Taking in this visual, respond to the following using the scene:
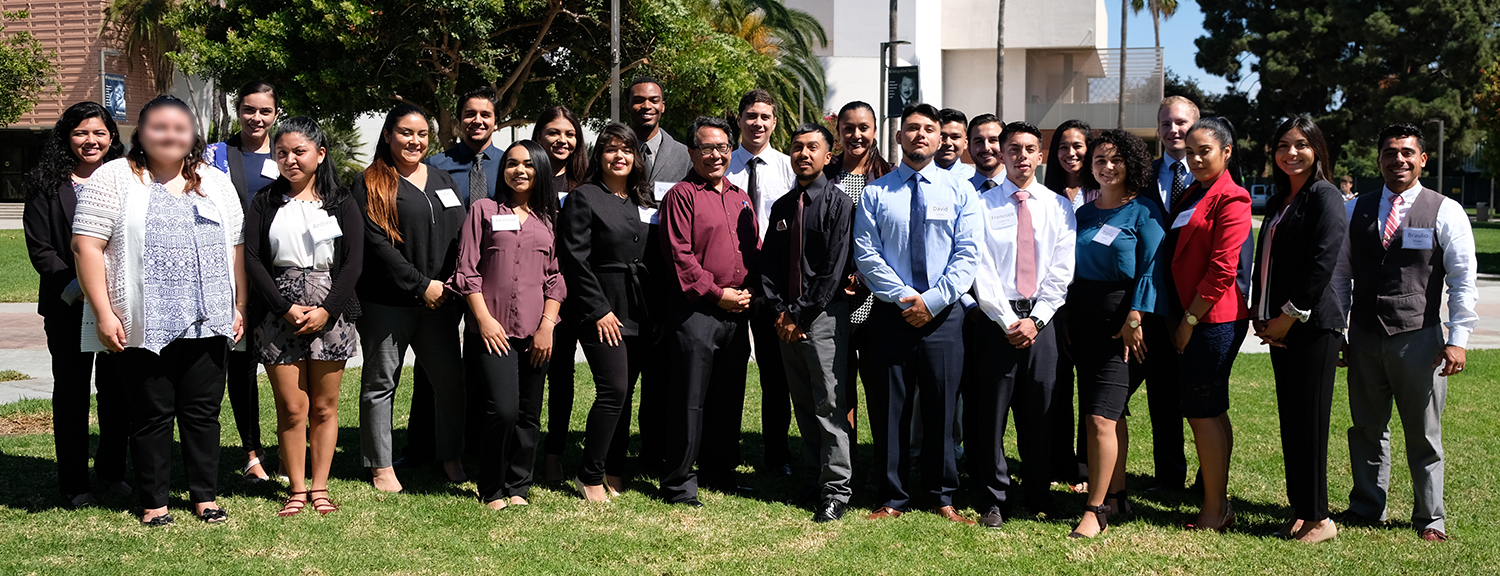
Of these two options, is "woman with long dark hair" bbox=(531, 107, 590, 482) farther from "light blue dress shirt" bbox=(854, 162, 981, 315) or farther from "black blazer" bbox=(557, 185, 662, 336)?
"light blue dress shirt" bbox=(854, 162, 981, 315)

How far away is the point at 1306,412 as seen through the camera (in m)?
5.02

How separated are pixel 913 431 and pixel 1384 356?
2429 millimetres

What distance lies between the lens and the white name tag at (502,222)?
5.38 meters

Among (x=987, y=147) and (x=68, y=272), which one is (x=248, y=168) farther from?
(x=987, y=147)

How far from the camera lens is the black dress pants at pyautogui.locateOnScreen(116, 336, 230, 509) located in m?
4.97

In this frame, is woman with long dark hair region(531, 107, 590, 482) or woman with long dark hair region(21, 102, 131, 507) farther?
woman with long dark hair region(531, 107, 590, 482)

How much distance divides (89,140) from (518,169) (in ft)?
6.75

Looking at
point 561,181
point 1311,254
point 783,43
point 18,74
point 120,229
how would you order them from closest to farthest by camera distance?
point 120,229, point 1311,254, point 561,181, point 18,74, point 783,43

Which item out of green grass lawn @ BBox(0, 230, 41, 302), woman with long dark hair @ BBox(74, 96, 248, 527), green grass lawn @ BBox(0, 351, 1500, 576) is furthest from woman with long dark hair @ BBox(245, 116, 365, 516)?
green grass lawn @ BBox(0, 230, 41, 302)

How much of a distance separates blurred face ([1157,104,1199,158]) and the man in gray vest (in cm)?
99

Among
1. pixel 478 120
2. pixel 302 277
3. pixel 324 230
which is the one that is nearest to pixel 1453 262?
pixel 478 120

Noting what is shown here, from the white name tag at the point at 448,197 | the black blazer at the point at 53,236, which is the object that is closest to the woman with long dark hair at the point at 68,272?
the black blazer at the point at 53,236

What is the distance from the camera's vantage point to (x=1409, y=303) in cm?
497

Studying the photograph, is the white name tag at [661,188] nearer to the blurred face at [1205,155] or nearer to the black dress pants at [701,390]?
the black dress pants at [701,390]
